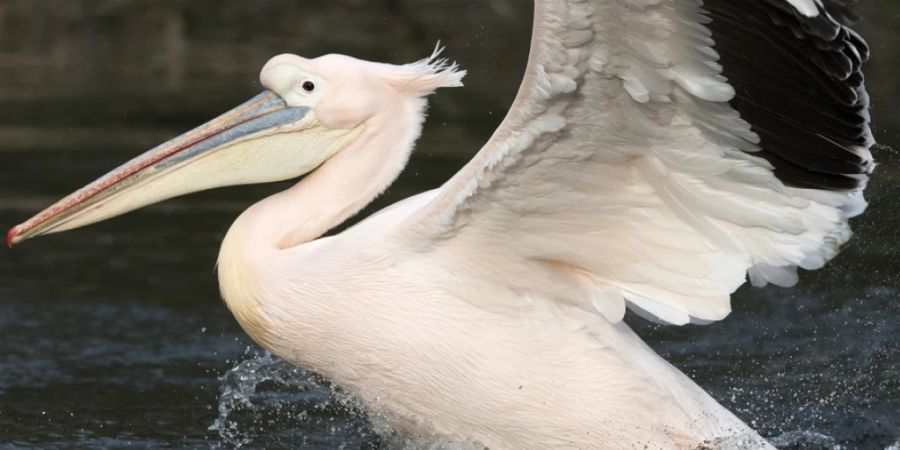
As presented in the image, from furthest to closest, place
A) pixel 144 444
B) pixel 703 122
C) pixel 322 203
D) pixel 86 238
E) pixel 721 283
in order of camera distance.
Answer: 1. pixel 86 238
2. pixel 144 444
3. pixel 322 203
4. pixel 721 283
5. pixel 703 122

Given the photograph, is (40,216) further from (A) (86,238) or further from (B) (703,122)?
(A) (86,238)

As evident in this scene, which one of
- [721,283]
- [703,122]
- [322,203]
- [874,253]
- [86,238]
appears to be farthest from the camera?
[86,238]

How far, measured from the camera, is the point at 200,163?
4.55 metres

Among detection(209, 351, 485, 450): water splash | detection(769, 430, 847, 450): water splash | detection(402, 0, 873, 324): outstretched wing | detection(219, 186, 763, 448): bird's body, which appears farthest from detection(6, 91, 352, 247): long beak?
detection(769, 430, 847, 450): water splash

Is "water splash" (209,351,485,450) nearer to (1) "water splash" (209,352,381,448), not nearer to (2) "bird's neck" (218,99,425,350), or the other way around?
(1) "water splash" (209,352,381,448)

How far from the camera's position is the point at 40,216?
14.9 feet

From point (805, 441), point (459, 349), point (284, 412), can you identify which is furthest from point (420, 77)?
point (805, 441)

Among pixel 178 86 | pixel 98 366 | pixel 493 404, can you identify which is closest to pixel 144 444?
pixel 98 366

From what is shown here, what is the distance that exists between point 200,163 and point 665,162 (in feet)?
4.95

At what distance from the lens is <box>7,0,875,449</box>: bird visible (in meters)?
3.71

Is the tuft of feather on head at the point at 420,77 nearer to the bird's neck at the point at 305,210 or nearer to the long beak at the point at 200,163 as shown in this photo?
the bird's neck at the point at 305,210

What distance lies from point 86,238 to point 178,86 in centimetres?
283

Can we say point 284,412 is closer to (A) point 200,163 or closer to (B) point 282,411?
(B) point 282,411

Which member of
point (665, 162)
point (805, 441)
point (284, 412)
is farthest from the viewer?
point (284, 412)
